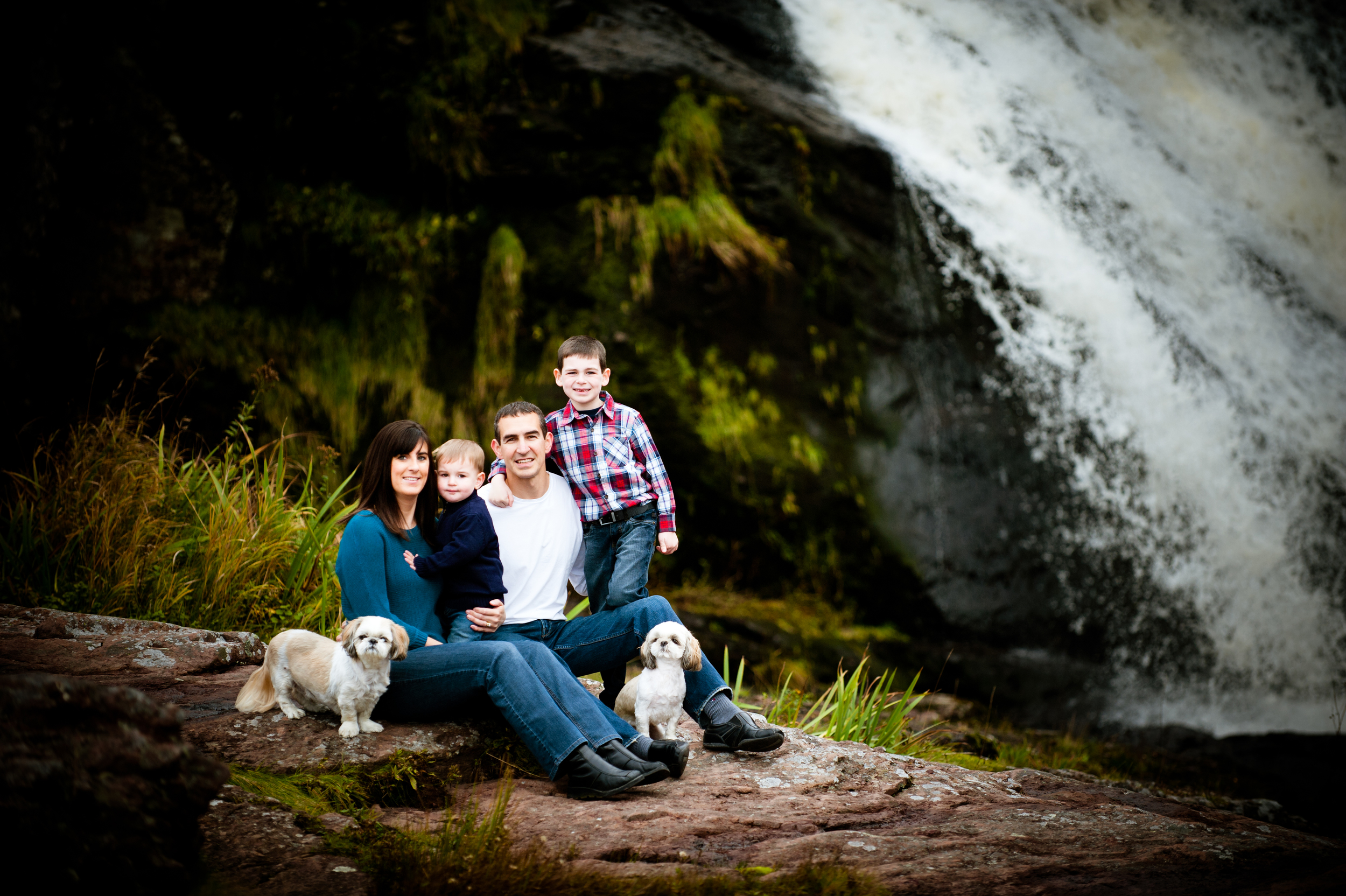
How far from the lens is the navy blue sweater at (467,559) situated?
11.0ft

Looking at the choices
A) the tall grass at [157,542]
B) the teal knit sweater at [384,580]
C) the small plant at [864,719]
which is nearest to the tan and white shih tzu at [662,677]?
the teal knit sweater at [384,580]

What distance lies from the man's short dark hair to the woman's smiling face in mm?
356

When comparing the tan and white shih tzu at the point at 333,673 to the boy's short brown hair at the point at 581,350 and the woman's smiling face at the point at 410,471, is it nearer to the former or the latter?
the woman's smiling face at the point at 410,471

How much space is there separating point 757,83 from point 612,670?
727 cm

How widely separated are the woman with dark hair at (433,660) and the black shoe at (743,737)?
1.39ft

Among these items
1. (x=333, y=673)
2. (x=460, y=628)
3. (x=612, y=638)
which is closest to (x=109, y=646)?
(x=333, y=673)

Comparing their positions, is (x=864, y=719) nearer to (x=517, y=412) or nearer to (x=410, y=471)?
(x=517, y=412)

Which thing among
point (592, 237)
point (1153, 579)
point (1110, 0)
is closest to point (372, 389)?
point (592, 237)

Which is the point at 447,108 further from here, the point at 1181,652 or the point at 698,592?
the point at 1181,652

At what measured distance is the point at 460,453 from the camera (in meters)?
3.50

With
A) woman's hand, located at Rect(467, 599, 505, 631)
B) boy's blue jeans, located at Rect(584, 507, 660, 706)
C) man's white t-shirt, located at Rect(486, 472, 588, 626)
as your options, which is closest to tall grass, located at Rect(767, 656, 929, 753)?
boy's blue jeans, located at Rect(584, 507, 660, 706)

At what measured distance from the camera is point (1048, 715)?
7855mm

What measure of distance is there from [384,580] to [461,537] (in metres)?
0.31

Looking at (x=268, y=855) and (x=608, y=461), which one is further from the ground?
(x=608, y=461)
